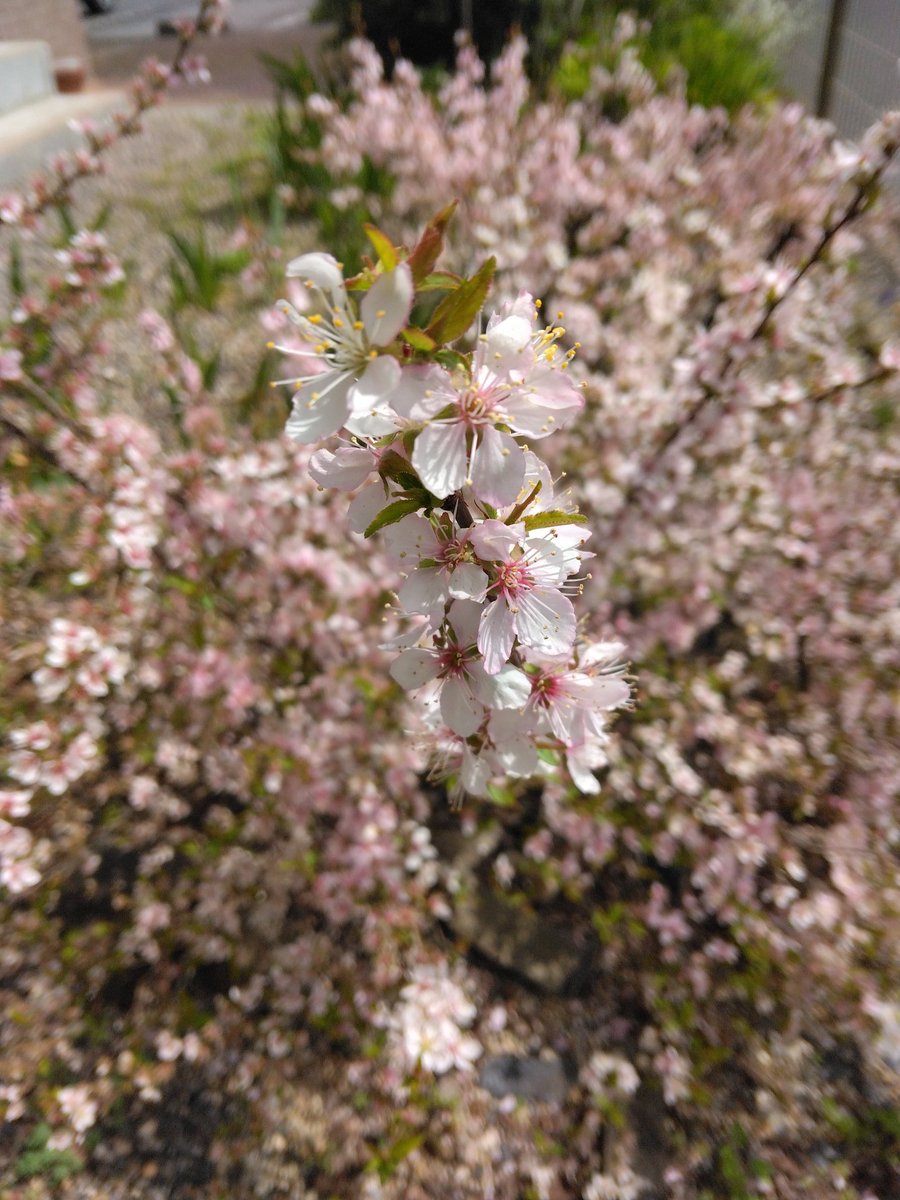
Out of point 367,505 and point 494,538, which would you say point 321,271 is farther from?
point 494,538

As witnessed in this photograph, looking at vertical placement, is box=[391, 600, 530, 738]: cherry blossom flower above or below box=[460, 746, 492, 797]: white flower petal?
above

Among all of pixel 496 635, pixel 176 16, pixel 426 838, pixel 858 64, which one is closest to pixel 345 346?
pixel 496 635

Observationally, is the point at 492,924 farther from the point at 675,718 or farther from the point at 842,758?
the point at 842,758

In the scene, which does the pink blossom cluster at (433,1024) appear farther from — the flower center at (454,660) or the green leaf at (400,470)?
the green leaf at (400,470)

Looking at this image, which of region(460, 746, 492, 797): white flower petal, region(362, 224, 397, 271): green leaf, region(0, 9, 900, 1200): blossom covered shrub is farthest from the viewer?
region(0, 9, 900, 1200): blossom covered shrub

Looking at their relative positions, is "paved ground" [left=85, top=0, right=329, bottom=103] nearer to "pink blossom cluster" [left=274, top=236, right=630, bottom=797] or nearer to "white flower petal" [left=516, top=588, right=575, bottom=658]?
"pink blossom cluster" [left=274, top=236, right=630, bottom=797]

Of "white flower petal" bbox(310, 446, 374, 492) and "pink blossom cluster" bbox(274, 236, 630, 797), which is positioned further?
"white flower petal" bbox(310, 446, 374, 492)

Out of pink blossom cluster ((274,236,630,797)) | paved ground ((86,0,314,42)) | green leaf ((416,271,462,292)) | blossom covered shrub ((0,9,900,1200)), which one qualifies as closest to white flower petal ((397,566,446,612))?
pink blossom cluster ((274,236,630,797))
